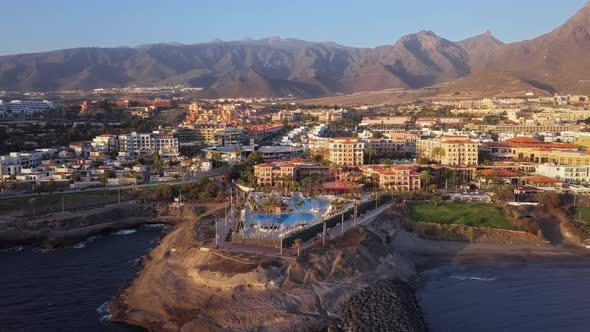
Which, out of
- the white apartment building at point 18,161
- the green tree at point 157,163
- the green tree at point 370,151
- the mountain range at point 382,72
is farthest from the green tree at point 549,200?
the mountain range at point 382,72

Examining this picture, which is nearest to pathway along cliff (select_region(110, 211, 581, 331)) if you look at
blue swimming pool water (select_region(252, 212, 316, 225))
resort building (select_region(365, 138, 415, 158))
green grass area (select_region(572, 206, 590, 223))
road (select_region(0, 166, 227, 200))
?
blue swimming pool water (select_region(252, 212, 316, 225))

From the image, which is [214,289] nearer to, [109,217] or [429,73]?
[109,217]

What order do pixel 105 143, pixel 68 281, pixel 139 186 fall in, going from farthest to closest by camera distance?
pixel 105 143
pixel 139 186
pixel 68 281

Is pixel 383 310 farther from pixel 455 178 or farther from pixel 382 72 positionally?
pixel 382 72

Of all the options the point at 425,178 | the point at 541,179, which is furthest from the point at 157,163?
the point at 541,179

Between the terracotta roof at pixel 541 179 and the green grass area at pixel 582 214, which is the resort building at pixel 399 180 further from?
the green grass area at pixel 582 214

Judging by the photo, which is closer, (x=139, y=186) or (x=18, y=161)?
(x=139, y=186)
